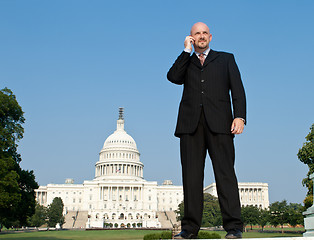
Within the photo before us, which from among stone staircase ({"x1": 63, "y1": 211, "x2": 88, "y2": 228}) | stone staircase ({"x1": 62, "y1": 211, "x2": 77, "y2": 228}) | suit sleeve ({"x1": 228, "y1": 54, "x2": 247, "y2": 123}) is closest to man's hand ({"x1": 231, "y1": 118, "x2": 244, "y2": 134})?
suit sleeve ({"x1": 228, "y1": 54, "x2": 247, "y2": 123})

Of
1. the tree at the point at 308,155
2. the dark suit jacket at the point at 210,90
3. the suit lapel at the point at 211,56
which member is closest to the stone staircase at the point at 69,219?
the tree at the point at 308,155

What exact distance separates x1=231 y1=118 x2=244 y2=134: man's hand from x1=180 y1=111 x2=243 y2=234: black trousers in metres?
0.15

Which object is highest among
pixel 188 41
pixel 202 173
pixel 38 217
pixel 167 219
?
pixel 188 41

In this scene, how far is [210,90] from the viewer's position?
6.41 meters

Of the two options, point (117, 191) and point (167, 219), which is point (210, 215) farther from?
point (117, 191)

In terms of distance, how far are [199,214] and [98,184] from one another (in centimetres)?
11763

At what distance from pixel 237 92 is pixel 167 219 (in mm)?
106589

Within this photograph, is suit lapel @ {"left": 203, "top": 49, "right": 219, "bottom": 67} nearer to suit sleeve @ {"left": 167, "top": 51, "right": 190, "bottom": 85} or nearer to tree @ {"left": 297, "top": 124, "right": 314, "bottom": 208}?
suit sleeve @ {"left": 167, "top": 51, "right": 190, "bottom": 85}

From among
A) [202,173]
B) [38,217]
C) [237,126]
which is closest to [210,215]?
[38,217]

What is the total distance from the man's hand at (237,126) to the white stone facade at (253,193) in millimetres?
126807

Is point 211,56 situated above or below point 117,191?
above

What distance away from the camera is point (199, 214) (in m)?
6.18

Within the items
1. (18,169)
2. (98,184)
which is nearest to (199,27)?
(18,169)

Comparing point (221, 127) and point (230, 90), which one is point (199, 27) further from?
point (221, 127)
